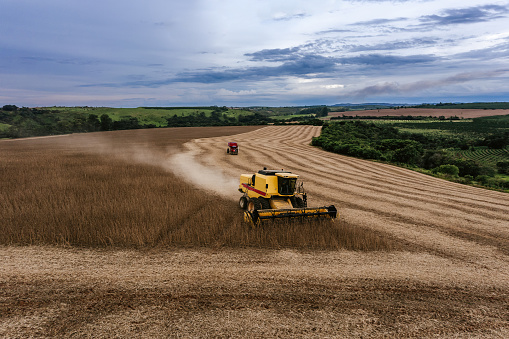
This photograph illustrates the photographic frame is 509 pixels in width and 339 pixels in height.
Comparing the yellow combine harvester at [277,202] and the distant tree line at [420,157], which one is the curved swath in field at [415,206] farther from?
the distant tree line at [420,157]

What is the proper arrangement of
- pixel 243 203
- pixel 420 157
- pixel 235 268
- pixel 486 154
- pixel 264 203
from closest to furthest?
pixel 235 268 < pixel 264 203 < pixel 243 203 < pixel 420 157 < pixel 486 154

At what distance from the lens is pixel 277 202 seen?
40.2 feet

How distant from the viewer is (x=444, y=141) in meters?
71.6

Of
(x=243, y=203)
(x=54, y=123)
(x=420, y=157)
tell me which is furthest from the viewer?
(x=54, y=123)

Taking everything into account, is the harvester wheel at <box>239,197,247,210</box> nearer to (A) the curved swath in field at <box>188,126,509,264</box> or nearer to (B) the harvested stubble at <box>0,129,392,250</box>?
(B) the harvested stubble at <box>0,129,392,250</box>

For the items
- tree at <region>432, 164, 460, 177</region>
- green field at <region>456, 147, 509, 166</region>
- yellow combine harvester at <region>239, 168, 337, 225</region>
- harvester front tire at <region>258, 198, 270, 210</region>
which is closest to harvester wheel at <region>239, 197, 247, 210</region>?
yellow combine harvester at <region>239, 168, 337, 225</region>

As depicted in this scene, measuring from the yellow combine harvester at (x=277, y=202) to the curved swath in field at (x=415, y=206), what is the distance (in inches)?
106

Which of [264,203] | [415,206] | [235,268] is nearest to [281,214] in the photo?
[264,203]

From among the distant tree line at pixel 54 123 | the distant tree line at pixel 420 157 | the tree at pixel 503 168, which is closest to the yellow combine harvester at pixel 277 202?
the distant tree line at pixel 420 157

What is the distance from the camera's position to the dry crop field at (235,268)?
6195 millimetres

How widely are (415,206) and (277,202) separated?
9.68 meters

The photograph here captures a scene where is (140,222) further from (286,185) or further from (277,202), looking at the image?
(286,185)

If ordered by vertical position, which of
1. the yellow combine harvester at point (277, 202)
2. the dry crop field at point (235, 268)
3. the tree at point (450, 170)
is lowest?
the tree at point (450, 170)

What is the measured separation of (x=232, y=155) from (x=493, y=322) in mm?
31998
